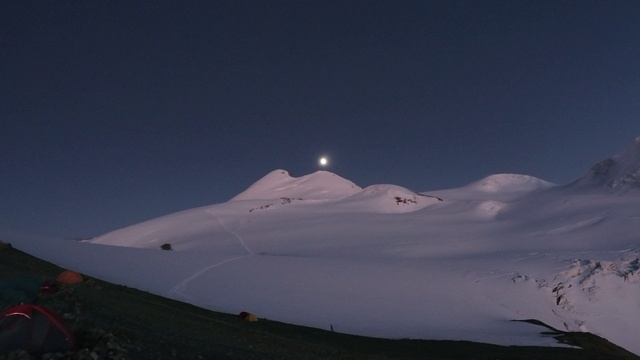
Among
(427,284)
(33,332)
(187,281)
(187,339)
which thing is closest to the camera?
(33,332)

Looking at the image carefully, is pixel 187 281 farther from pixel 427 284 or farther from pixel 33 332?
pixel 33 332

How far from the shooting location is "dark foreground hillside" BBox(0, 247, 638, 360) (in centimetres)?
2136

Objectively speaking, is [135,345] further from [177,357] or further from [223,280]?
[223,280]

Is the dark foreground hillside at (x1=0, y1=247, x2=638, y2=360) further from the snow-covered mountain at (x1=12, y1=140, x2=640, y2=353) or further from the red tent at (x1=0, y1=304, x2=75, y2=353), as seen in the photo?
the snow-covered mountain at (x1=12, y1=140, x2=640, y2=353)

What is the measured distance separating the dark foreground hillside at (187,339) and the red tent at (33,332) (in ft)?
1.55

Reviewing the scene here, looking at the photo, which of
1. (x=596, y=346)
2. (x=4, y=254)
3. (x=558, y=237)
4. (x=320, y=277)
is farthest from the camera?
(x=558, y=237)

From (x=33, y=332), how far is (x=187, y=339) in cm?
1122

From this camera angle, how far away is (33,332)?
18141 millimetres

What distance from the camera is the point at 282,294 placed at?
85250 mm

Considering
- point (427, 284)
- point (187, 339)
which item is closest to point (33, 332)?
point (187, 339)

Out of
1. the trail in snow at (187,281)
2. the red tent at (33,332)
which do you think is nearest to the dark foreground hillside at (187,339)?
the red tent at (33,332)

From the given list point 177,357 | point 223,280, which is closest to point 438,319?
point 223,280

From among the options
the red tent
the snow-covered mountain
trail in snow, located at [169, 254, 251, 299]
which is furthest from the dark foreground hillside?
trail in snow, located at [169, 254, 251, 299]

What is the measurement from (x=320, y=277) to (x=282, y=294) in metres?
12.4
